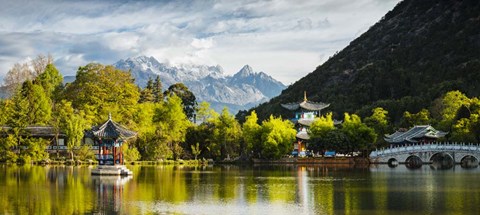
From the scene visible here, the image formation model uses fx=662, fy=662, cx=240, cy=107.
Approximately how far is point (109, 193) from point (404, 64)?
365 feet

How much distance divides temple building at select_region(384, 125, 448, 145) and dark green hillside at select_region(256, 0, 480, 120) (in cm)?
2501

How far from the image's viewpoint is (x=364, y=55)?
149 metres

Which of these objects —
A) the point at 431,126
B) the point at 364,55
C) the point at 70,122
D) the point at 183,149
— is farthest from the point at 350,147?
the point at 364,55

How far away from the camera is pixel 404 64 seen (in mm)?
133625

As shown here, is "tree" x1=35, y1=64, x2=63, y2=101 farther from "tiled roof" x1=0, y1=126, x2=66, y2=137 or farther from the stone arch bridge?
the stone arch bridge

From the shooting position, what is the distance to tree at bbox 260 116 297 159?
2810 inches

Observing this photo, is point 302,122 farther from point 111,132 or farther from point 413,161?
point 111,132

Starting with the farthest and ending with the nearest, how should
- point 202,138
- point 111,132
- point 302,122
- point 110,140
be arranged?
point 302,122
point 202,138
point 110,140
point 111,132

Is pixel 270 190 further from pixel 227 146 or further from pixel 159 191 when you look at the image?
pixel 227 146

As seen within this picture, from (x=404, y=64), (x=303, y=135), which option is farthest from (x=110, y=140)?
(x=404, y=64)

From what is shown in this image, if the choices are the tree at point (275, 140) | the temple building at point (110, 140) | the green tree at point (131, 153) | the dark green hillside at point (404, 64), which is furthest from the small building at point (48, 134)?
the dark green hillside at point (404, 64)

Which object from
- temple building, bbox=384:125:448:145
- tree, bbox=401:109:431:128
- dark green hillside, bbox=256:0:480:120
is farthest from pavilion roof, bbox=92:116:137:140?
dark green hillside, bbox=256:0:480:120

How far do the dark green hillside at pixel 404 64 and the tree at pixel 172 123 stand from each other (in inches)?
1431

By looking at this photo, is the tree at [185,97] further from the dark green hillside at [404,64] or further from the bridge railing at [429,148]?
the bridge railing at [429,148]
